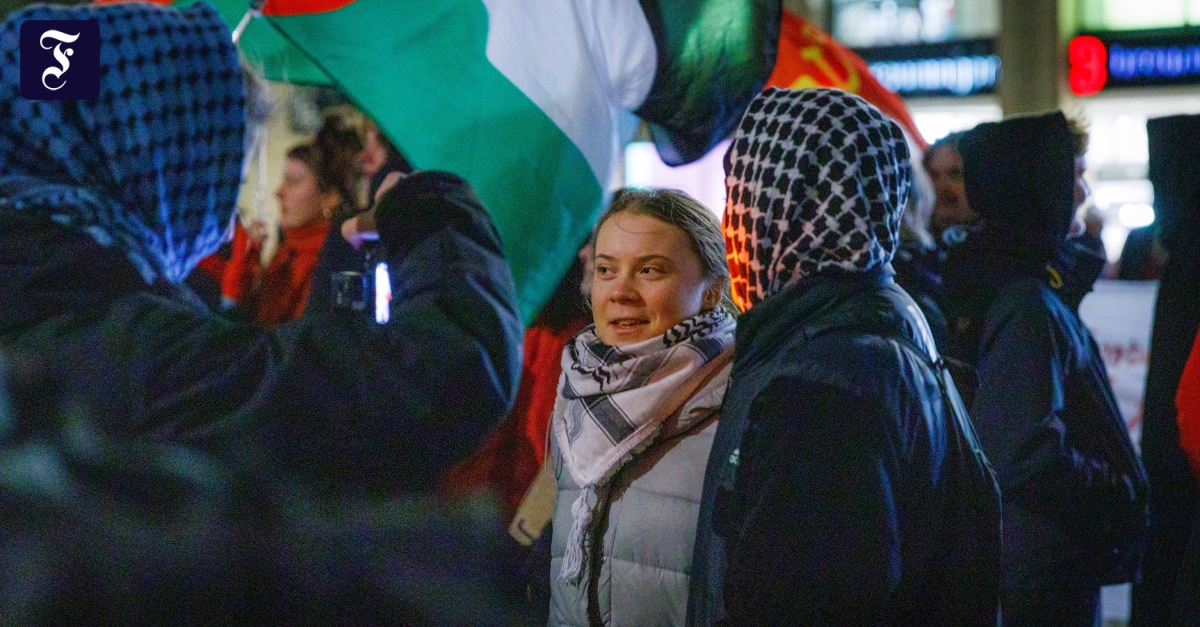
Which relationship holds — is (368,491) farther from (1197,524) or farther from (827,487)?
(1197,524)

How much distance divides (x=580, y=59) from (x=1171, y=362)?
2.13 meters

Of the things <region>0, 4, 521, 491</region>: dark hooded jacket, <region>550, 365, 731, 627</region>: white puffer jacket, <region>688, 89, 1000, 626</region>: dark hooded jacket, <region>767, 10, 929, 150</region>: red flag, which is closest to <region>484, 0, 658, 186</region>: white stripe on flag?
<region>550, 365, 731, 627</region>: white puffer jacket

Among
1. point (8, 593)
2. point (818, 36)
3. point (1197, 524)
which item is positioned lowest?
point (1197, 524)

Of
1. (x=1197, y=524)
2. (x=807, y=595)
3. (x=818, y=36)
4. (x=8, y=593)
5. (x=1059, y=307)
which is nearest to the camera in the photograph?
→ (x=8, y=593)

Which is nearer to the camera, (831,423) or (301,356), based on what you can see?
(301,356)

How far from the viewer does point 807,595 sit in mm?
1694

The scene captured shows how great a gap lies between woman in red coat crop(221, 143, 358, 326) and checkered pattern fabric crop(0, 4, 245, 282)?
2.47 metres

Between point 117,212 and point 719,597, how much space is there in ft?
3.66

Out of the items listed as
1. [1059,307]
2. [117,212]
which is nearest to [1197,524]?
[1059,307]

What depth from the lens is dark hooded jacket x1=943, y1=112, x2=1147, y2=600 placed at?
10.4 feet

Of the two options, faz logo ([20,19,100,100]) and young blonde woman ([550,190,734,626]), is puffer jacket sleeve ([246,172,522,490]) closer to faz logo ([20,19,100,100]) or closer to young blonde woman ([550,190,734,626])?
faz logo ([20,19,100,100])

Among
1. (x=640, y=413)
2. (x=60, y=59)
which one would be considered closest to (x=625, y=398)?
(x=640, y=413)

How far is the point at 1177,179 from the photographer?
146 inches

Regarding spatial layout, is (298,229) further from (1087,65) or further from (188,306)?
(1087,65)
